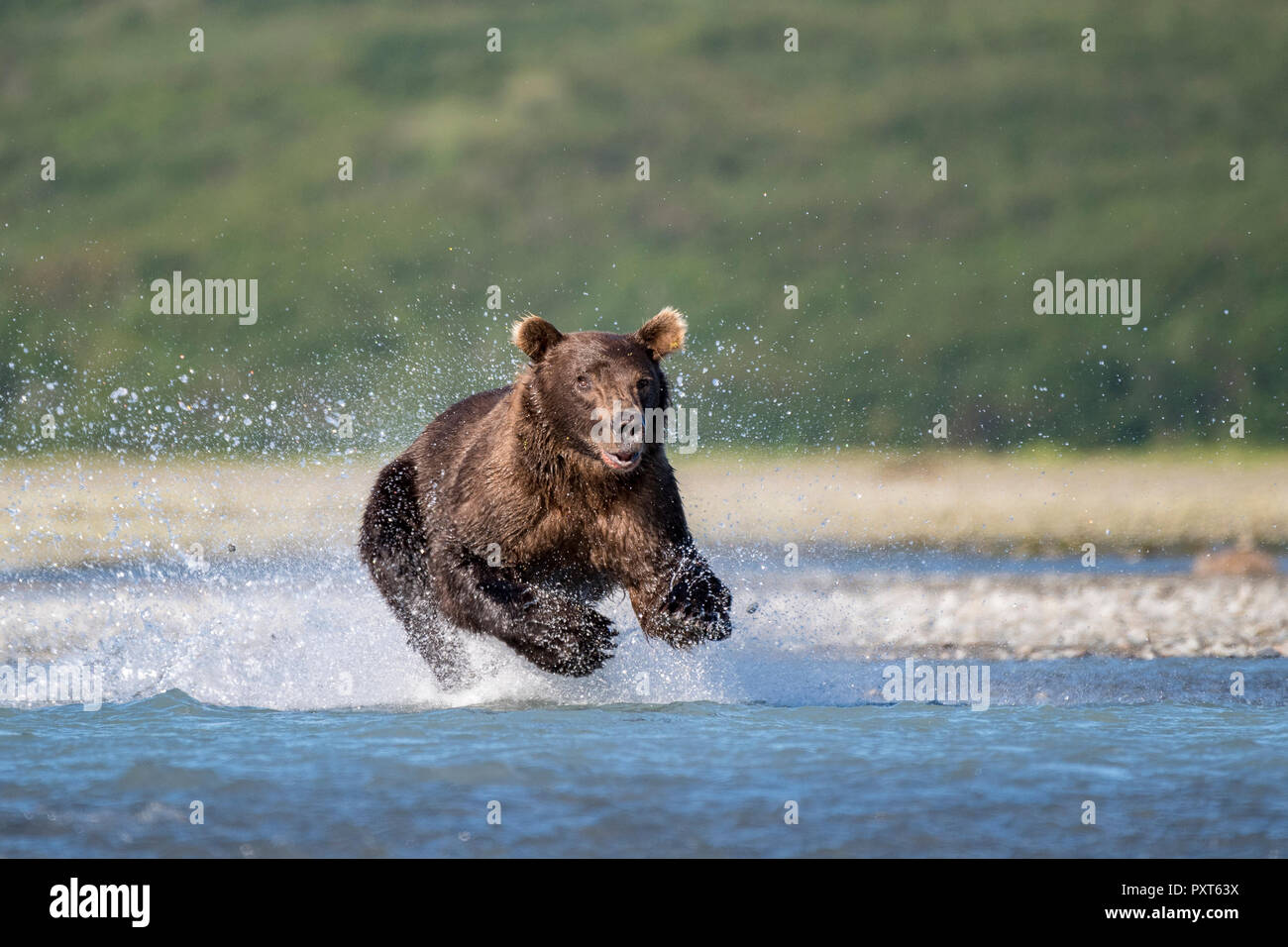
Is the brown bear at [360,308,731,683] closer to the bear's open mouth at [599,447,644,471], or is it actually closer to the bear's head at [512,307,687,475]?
the bear's head at [512,307,687,475]

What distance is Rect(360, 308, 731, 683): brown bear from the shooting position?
9.35 meters

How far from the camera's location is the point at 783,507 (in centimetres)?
2748

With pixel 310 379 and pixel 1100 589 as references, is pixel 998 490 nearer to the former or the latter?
pixel 1100 589

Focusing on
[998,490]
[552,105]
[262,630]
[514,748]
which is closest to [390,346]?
[552,105]

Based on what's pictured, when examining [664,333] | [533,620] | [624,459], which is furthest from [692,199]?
[624,459]

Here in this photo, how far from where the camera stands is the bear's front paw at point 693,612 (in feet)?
31.3

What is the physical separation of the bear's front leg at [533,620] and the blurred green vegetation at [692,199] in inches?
1752

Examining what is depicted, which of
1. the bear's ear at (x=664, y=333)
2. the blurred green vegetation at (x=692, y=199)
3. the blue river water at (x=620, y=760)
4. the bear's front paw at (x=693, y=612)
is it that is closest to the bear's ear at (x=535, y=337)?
the bear's ear at (x=664, y=333)

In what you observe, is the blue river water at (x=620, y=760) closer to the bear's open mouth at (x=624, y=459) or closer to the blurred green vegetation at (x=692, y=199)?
the bear's open mouth at (x=624, y=459)

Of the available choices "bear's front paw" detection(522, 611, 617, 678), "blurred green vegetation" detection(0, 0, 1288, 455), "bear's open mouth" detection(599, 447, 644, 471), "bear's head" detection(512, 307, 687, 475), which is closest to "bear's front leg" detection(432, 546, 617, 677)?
"bear's front paw" detection(522, 611, 617, 678)

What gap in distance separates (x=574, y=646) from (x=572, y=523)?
2.30 ft

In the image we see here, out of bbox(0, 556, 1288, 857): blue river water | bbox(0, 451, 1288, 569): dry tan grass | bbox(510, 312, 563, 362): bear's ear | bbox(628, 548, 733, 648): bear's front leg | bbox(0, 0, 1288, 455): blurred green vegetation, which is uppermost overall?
bbox(0, 0, 1288, 455): blurred green vegetation

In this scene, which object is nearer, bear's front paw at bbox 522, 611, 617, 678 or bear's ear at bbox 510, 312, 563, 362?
bear's front paw at bbox 522, 611, 617, 678

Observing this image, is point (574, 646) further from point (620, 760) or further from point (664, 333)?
point (664, 333)
